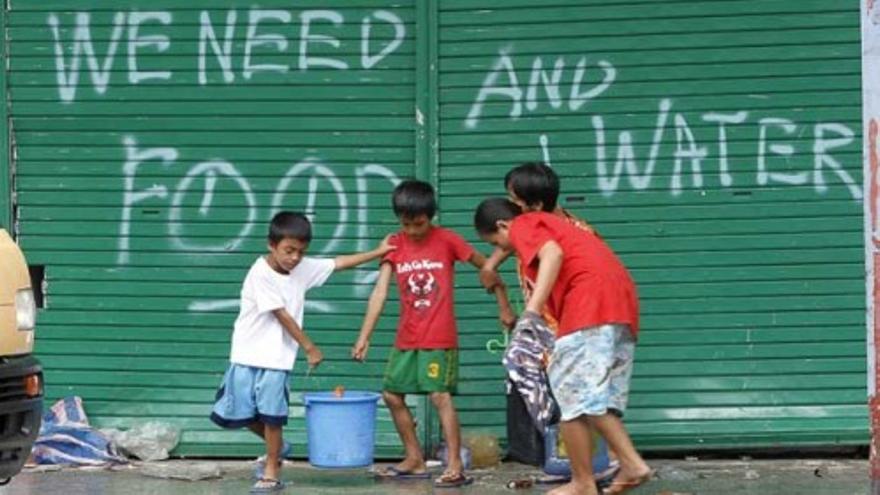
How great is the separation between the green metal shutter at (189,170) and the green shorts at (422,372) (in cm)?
67

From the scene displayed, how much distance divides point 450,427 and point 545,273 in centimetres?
154

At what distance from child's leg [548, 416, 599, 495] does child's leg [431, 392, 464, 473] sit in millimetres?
1051

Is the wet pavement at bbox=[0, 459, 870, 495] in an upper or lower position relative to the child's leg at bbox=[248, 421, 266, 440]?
lower

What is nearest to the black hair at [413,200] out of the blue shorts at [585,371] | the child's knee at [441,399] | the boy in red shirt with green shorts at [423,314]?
the boy in red shirt with green shorts at [423,314]

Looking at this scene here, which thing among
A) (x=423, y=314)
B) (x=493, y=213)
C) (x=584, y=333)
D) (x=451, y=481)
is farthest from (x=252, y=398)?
(x=584, y=333)

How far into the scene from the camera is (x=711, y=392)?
371 inches

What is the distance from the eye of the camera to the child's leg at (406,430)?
8.93 metres

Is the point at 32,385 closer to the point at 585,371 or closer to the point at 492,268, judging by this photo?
the point at 585,371

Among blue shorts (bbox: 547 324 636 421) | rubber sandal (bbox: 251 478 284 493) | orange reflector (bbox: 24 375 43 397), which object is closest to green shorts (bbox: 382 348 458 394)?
rubber sandal (bbox: 251 478 284 493)

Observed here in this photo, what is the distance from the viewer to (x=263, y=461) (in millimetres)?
9188

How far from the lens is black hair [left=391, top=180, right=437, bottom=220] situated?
28.6ft

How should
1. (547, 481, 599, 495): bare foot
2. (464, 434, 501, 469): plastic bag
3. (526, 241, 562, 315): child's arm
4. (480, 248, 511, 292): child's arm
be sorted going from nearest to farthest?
(526, 241, 562, 315): child's arm → (547, 481, 599, 495): bare foot → (480, 248, 511, 292): child's arm → (464, 434, 501, 469): plastic bag

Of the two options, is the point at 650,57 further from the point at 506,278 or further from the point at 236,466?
the point at 236,466

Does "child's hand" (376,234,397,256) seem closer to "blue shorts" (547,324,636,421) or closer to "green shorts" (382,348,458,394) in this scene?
"green shorts" (382,348,458,394)
